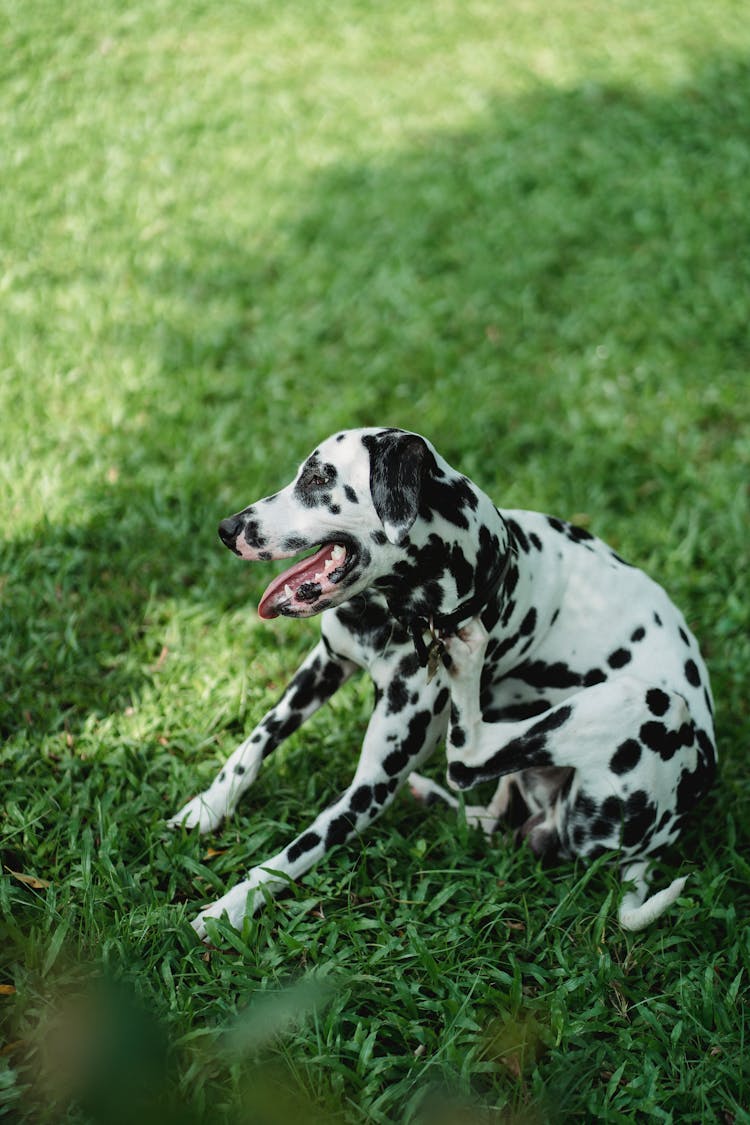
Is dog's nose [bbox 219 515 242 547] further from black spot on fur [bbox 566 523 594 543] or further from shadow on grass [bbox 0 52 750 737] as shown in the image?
shadow on grass [bbox 0 52 750 737]

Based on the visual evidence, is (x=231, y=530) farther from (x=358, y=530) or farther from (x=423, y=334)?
(x=423, y=334)

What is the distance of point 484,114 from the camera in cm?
765

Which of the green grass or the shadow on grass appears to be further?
the shadow on grass

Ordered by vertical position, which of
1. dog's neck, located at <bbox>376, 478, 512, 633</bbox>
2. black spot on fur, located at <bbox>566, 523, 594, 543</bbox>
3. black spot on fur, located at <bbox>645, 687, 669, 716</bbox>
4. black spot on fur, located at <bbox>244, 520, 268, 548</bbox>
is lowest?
black spot on fur, located at <bbox>645, 687, 669, 716</bbox>

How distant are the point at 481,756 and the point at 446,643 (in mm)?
356

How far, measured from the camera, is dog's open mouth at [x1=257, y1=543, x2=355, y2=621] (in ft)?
8.16

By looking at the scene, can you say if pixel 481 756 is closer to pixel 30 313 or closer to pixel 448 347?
pixel 448 347

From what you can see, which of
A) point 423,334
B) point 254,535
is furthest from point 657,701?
point 423,334

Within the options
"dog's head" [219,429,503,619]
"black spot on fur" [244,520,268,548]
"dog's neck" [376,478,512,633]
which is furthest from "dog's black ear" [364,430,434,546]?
"black spot on fur" [244,520,268,548]

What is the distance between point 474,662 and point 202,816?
103 cm

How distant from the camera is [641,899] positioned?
115 inches

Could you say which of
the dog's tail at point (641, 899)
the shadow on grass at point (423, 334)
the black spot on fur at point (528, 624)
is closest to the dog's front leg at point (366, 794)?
the black spot on fur at point (528, 624)

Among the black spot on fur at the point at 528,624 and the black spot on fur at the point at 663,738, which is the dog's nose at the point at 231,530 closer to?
the black spot on fur at the point at 528,624

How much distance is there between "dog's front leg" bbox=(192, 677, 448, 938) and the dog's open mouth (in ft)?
1.49
